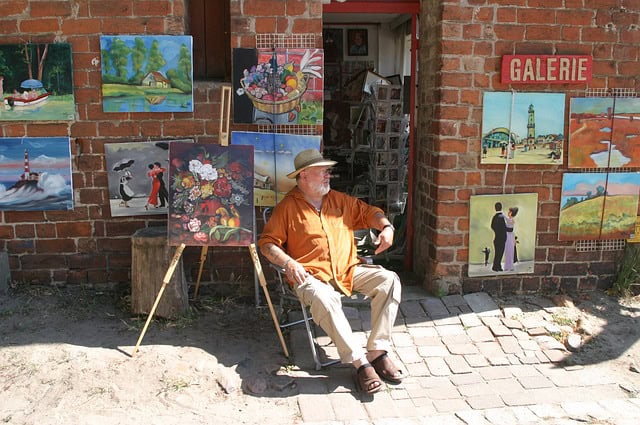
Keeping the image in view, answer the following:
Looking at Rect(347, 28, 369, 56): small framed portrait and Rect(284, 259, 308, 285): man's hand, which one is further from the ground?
Rect(347, 28, 369, 56): small framed portrait

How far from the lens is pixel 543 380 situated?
406 cm

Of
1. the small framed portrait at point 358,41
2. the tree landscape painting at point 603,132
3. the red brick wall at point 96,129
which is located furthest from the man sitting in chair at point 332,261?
the small framed portrait at point 358,41

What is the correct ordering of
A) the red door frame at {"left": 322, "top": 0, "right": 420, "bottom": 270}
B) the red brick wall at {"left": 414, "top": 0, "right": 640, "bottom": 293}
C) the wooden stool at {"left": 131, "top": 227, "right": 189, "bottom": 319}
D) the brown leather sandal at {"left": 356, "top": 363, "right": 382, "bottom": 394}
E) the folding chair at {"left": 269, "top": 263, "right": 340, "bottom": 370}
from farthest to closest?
the red door frame at {"left": 322, "top": 0, "right": 420, "bottom": 270} < the red brick wall at {"left": 414, "top": 0, "right": 640, "bottom": 293} < the wooden stool at {"left": 131, "top": 227, "right": 189, "bottom": 319} < the folding chair at {"left": 269, "top": 263, "right": 340, "bottom": 370} < the brown leather sandal at {"left": 356, "top": 363, "right": 382, "bottom": 394}

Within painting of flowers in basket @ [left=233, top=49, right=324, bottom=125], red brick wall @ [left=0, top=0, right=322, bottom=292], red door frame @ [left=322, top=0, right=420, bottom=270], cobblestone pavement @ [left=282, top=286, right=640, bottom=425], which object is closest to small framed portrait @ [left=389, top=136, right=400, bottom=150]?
red door frame @ [left=322, top=0, right=420, bottom=270]

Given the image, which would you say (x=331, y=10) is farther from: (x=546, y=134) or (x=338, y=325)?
(x=338, y=325)

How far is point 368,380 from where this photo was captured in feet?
12.4

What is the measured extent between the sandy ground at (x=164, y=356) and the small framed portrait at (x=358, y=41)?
14.9 feet

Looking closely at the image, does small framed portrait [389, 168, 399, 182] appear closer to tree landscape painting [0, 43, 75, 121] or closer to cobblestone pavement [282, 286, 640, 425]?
cobblestone pavement [282, 286, 640, 425]

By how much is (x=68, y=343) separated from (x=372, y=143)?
3.84 m

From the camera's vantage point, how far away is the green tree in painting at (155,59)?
15.8 feet

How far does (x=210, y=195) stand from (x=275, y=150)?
2.81ft

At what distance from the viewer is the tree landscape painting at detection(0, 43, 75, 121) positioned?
4.78m

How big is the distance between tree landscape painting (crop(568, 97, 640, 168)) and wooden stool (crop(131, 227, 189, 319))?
3338 millimetres

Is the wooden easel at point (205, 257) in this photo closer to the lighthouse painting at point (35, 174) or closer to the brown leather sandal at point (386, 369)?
the brown leather sandal at point (386, 369)
